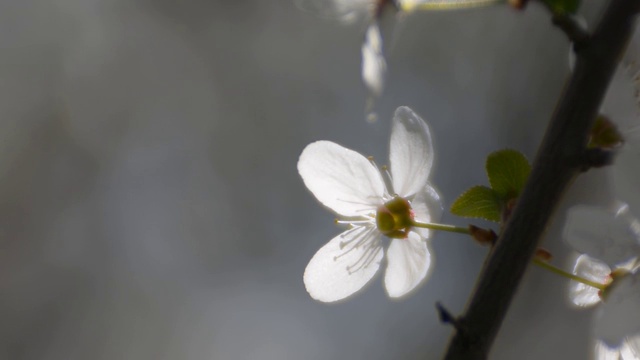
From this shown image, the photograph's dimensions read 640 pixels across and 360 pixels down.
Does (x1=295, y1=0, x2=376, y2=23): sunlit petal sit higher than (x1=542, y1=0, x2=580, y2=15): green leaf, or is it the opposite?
(x1=542, y1=0, x2=580, y2=15): green leaf

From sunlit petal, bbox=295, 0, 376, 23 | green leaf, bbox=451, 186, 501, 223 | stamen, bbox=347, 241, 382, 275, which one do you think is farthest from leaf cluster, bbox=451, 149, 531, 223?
sunlit petal, bbox=295, 0, 376, 23

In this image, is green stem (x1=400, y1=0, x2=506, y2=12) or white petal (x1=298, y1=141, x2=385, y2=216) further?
white petal (x1=298, y1=141, x2=385, y2=216)

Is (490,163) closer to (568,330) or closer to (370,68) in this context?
(370,68)

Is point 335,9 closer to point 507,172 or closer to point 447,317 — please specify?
point 507,172

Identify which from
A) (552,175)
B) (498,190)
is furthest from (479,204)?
(552,175)

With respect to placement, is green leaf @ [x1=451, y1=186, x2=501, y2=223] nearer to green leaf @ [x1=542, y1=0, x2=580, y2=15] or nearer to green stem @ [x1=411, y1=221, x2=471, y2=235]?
green stem @ [x1=411, y1=221, x2=471, y2=235]
